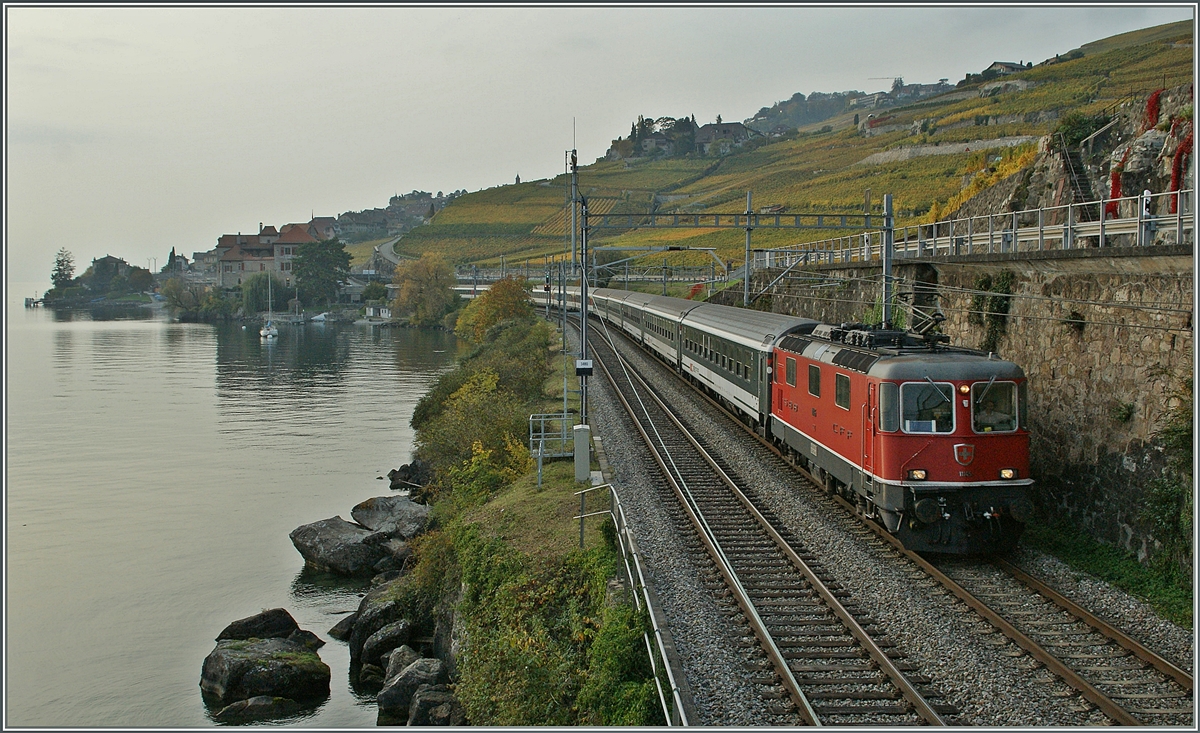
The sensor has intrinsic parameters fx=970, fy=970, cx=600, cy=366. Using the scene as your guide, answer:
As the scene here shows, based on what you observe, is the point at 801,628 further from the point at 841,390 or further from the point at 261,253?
the point at 261,253

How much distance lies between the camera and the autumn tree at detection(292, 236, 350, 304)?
143 m

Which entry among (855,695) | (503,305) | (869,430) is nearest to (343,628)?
(869,430)

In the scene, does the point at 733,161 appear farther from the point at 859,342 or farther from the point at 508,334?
the point at 859,342

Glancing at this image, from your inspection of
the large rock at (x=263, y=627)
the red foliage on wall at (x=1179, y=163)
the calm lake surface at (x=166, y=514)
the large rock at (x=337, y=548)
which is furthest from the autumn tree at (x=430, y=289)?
the red foliage on wall at (x=1179, y=163)

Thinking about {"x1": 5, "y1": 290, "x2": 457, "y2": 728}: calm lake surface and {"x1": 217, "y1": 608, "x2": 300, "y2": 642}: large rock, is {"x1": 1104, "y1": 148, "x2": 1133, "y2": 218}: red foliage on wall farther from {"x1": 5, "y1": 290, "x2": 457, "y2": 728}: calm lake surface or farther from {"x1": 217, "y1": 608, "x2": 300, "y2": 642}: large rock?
{"x1": 217, "y1": 608, "x2": 300, "y2": 642}: large rock

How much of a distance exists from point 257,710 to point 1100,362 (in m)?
16.4

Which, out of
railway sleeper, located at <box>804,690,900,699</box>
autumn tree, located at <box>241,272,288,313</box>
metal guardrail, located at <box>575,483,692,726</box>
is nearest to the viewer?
metal guardrail, located at <box>575,483,692,726</box>

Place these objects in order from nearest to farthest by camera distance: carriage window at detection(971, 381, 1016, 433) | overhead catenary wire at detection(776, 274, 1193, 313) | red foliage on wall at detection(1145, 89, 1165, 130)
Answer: overhead catenary wire at detection(776, 274, 1193, 313) < carriage window at detection(971, 381, 1016, 433) < red foliage on wall at detection(1145, 89, 1165, 130)

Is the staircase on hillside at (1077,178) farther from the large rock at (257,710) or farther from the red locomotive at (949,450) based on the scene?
the large rock at (257,710)

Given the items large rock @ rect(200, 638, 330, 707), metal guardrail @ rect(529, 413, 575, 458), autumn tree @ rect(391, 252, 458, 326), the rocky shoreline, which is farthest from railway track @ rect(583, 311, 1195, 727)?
autumn tree @ rect(391, 252, 458, 326)

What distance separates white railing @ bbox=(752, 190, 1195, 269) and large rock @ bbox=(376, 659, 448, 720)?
13.8m

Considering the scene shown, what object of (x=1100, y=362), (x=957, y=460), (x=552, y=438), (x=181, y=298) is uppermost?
(x=181, y=298)

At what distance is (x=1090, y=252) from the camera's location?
16.1 meters

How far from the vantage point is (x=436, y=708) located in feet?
50.4
